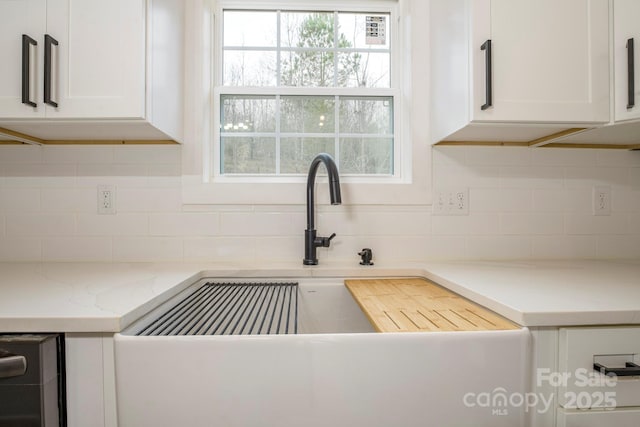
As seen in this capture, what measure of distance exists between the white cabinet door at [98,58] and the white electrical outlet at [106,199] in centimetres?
41

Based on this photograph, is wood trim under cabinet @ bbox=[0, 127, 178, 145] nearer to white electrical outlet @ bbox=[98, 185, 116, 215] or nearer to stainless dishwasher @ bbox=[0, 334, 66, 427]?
white electrical outlet @ bbox=[98, 185, 116, 215]

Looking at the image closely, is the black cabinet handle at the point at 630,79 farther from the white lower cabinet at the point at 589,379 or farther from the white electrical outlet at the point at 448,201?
the white lower cabinet at the point at 589,379

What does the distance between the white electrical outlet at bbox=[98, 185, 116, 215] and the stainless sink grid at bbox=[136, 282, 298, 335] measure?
564 mm

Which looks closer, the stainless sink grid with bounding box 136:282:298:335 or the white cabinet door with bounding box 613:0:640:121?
the stainless sink grid with bounding box 136:282:298:335

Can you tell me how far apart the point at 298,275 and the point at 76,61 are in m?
1.03

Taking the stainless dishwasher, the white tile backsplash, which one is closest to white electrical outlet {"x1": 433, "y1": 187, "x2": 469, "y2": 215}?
the stainless dishwasher

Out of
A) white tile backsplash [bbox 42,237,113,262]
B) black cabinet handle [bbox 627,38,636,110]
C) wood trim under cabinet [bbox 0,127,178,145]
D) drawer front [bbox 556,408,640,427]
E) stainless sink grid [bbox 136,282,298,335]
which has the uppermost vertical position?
black cabinet handle [bbox 627,38,636,110]

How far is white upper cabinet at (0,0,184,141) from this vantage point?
1.03 m

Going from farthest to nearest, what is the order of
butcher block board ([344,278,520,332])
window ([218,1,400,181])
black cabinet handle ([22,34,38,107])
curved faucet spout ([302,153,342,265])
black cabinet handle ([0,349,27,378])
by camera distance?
window ([218,1,400,181]) < curved faucet spout ([302,153,342,265]) < black cabinet handle ([22,34,38,107]) < butcher block board ([344,278,520,332]) < black cabinet handle ([0,349,27,378])

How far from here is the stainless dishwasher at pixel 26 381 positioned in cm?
64

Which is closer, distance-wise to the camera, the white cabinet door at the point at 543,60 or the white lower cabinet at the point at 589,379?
the white lower cabinet at the point at 589,379

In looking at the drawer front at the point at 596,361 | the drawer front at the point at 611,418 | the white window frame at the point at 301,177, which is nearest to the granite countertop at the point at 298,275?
the drawer front at the point at 596,361

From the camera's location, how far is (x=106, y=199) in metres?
1.41

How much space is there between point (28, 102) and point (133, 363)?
0.89 meters
